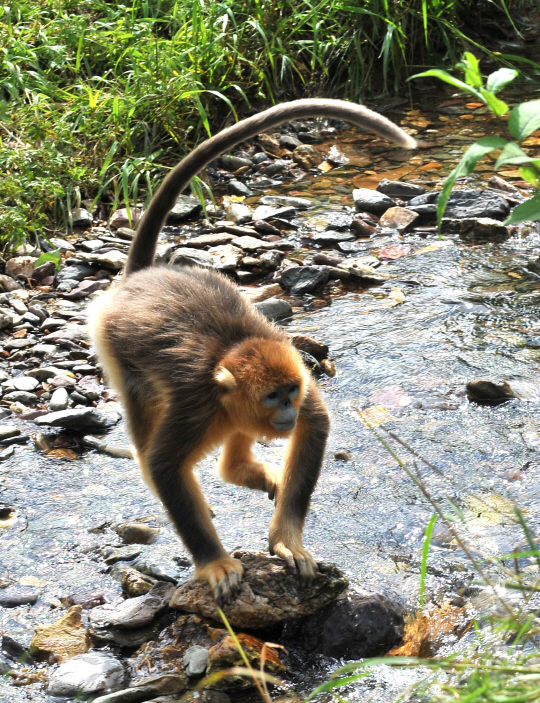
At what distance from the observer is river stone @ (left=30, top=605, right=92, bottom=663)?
3201 millimetres

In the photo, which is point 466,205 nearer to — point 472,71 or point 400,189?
point 400,189

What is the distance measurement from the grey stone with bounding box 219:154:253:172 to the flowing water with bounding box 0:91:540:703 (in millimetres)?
2790

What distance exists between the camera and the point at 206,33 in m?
8.53

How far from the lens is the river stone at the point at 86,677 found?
302cm

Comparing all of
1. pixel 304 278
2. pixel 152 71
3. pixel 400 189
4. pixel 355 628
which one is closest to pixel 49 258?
pixel 304 278

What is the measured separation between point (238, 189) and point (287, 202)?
1.81ft

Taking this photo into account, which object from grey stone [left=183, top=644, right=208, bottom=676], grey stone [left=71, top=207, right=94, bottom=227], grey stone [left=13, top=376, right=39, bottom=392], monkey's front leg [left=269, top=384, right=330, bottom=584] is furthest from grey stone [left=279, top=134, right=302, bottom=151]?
grey stone [left=183, top=644, right=208, bottom=676]

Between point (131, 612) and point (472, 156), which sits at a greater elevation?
point (472, 156)

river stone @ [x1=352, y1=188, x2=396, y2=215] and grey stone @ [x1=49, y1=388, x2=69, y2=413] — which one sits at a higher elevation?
river stone @ [x1=352, y1=188, x2=396, y2=215]

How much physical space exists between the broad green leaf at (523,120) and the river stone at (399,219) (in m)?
5.51

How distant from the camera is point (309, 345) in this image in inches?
210

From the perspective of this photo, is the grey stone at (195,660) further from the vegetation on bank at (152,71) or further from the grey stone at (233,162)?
the grey stone at (233,162)

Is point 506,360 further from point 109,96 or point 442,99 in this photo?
point 442,99

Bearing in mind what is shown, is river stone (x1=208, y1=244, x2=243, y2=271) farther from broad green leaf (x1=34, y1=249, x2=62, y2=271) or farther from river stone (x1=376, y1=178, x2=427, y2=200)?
river stone (x1=376, y1=178, x2=427, y2=200)
